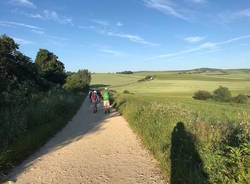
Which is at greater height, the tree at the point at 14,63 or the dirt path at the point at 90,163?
the tree at the point at 14,63

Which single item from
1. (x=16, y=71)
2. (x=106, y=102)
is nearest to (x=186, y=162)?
(x=106, y=102)

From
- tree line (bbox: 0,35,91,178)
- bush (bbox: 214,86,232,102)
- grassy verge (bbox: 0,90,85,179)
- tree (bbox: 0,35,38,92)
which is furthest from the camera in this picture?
bush (bbox: 214,86,232,102)

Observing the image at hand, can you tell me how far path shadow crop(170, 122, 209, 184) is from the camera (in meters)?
4.34

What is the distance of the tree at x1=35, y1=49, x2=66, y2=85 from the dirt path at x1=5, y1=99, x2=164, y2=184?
49.2 metres

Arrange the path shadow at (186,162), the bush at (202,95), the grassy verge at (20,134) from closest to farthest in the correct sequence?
the path shadow at (186,162), the grassy verge at (20,134), the bush at (202,95)

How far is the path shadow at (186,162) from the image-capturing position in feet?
14.2

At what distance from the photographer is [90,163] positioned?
6.00 m

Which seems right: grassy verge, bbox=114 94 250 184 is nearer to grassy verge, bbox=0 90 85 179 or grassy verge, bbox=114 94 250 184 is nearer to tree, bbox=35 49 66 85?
grassy verge, bbox=0 90 85 179

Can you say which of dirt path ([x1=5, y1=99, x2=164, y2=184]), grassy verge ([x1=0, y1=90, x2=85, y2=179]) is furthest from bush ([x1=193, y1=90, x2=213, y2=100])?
dirt path ([x1=5, y1=99, x2=164, y2=184])

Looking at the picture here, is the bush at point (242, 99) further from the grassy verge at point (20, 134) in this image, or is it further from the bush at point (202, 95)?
the grassy verge at point (20, 134)

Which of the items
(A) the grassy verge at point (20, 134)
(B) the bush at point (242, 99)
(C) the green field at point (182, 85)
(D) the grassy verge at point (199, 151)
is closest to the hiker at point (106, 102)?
(A) the grassy verge at point (20, 134)

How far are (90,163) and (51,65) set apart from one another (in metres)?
54.6

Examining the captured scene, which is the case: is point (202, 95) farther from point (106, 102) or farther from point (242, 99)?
point (106, 102)

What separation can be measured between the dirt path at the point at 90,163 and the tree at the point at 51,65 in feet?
161
